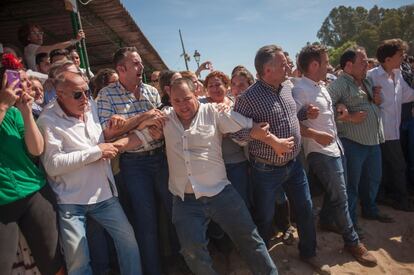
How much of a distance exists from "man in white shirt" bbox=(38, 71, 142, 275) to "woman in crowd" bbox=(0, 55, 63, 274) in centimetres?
10

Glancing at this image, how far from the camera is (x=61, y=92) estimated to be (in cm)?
264

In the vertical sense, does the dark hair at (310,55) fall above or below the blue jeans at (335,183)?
above

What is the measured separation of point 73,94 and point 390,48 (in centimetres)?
424

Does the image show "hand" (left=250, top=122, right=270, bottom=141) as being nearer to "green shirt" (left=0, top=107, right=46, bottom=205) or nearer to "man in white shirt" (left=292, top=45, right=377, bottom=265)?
"man in white shirt" (left=292, top=45, right=377, bottom=265)

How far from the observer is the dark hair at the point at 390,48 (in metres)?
4.47

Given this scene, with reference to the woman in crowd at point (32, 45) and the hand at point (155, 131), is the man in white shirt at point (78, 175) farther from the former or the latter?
the woman in crowd at point (32, 45)

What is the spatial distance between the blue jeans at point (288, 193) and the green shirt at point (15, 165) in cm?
A: 195

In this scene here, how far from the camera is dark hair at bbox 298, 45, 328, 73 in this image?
11.2 feet

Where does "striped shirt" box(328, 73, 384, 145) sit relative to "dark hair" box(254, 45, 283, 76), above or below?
below

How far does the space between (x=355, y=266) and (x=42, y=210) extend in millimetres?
3219

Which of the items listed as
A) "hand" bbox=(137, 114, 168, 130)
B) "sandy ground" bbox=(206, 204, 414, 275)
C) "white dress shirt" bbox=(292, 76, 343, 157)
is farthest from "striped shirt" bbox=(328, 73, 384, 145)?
"hand" bbox=(137, 114, 168, 130)

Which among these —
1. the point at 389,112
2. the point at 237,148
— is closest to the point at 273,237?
the point at 237,148

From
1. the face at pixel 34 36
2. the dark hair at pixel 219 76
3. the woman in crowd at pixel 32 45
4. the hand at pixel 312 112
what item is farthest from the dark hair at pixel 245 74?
the face at pixel 34 36

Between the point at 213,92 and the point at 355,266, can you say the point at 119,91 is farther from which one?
the point at 355,266
